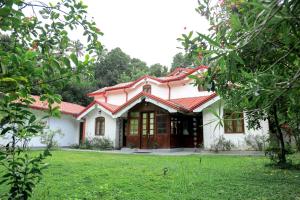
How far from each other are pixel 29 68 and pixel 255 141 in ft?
50.6

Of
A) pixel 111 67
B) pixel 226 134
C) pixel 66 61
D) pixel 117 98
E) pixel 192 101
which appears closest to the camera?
pixel 66 61

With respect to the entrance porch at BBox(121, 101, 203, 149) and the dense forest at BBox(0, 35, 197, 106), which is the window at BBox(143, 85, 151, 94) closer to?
the entrance porch at BBox(121, 101, 203, 149)

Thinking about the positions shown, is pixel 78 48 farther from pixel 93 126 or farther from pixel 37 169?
pixel 93 126

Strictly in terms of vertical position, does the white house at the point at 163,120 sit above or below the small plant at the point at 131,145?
above

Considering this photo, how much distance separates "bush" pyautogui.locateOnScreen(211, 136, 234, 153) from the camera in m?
16.2

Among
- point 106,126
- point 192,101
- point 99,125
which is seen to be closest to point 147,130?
point 192,101

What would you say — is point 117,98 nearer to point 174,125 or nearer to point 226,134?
point 174,125

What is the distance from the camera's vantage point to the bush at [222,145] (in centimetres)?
1617

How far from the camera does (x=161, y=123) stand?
716 inches

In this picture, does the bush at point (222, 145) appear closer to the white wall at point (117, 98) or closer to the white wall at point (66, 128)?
the white wall at point (117, 98)

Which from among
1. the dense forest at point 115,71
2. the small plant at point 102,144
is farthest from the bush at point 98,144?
the dense forest at point 115,71

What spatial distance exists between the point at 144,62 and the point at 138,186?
4665cm

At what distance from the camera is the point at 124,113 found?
20.2 meters

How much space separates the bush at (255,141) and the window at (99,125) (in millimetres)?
11188
